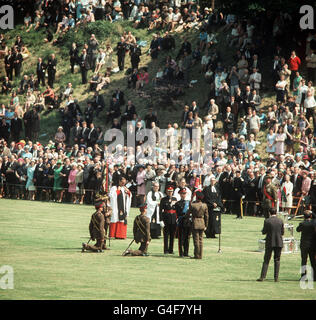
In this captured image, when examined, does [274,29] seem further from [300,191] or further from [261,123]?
[300,191]

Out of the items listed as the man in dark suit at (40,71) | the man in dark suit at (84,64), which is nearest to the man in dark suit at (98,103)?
the man in dark suit at (84,64)

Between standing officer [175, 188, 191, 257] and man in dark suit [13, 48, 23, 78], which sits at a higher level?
man in dark suit [13, 48, 23, 78]

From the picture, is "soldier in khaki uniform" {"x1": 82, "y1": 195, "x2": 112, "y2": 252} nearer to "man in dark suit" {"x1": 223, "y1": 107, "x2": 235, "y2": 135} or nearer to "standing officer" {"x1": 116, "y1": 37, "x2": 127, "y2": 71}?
"man in dark suit" {"x1": 223, "y1": 107, "x2": 235, "y2": 135}

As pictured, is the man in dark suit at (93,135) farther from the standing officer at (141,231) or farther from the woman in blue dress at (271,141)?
the standing officer at (141,231)

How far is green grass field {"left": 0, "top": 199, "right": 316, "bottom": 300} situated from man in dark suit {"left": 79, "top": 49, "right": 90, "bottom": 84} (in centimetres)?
2212

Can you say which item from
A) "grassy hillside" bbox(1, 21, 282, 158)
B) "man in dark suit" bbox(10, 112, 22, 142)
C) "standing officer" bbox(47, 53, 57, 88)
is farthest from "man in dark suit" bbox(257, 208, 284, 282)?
"standing officer" bbox(47, 53, 57, 88)

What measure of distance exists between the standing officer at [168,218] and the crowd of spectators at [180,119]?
574 centimetres

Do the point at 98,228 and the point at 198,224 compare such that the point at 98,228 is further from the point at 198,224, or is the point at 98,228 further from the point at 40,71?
the point at 40,71

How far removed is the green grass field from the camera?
16.5 metres

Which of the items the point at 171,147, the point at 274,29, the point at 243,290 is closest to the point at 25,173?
the point at 171,147

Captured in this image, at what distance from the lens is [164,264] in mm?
20844

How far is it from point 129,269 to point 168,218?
3.53 meters
